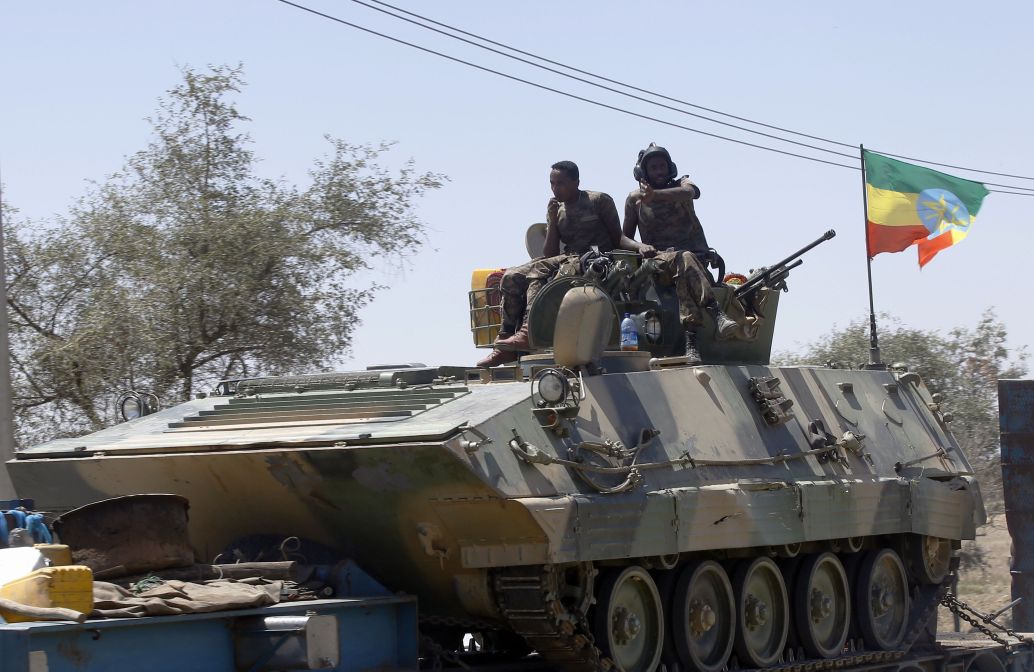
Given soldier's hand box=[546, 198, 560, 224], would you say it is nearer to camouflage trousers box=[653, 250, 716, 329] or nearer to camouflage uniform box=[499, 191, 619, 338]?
camouflage uniform box=[499, 191, 619, 338]

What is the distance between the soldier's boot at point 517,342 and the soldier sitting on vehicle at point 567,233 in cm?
30

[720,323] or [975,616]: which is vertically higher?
[720,323]

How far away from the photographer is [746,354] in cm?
1436

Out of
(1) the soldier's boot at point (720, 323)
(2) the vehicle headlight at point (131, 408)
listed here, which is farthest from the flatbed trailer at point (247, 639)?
(1) the soldier's boot at point (720, 323)

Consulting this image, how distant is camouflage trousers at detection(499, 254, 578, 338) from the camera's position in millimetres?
13805

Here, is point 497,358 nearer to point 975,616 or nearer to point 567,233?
point 567,233

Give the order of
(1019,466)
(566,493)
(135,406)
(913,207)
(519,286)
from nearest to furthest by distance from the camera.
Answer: (566,493) < (135,406) < (519,286) < (1019,466) < (913,207)

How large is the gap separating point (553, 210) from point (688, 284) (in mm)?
1682

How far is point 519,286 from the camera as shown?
14.0 m

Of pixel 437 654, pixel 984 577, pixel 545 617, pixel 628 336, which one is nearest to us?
pixel 545 617

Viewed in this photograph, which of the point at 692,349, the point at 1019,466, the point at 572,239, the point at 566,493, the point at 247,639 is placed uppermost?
the point at 572,239

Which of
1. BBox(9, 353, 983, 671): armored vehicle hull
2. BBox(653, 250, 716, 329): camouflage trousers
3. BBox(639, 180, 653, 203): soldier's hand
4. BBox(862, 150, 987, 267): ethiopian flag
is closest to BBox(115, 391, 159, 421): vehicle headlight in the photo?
BBox(9, 353, 983, 671): armored vehicle hull

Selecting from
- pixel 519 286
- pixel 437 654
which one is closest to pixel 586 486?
pixel 437 654

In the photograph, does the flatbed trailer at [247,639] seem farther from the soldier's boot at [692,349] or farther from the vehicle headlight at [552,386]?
the soldier's boot at [692,349]
